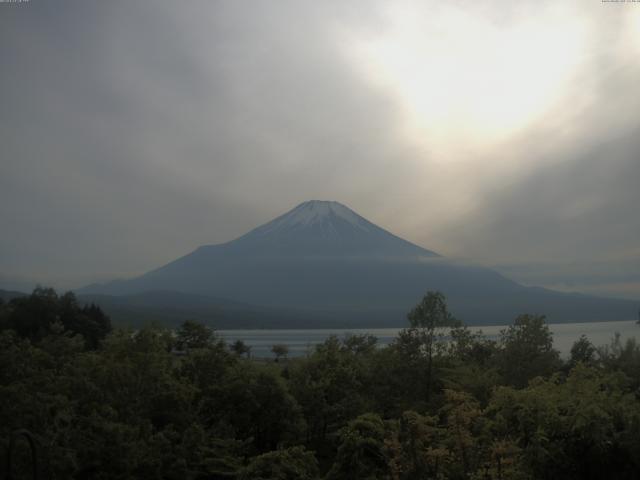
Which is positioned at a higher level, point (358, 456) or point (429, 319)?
point (429, 319)

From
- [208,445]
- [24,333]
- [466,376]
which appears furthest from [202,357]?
[24,333]

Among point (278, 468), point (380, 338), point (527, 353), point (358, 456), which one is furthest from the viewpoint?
point (380, 338)

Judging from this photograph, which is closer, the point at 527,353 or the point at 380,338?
the point at 527,353

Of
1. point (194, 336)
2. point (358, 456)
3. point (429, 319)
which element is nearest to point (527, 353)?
point (429, 319)

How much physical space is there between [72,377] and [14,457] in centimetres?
382

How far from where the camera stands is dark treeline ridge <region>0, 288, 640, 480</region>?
497 inches

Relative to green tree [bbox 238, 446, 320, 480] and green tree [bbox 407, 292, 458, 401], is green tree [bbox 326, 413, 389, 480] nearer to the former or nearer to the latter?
green tree [bbox 238, 446, 320, 480]

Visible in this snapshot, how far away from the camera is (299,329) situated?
195 meters

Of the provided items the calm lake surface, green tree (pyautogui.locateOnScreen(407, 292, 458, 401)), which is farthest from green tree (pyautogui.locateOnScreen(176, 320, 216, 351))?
the calm lake surface

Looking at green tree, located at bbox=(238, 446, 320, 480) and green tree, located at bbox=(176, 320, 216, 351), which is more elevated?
green tree, located at bbox=(176, 320, 216, 351)

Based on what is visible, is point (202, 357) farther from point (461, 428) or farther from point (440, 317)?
point (461, 428)

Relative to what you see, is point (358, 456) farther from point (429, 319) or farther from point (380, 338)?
point (380, 338)

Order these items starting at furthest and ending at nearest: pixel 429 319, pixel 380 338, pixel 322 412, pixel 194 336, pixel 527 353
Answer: pixel 380 338
pixel 194 336
pixel 527 353
pixel 429 319
pixel 322 412

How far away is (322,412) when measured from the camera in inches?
805
